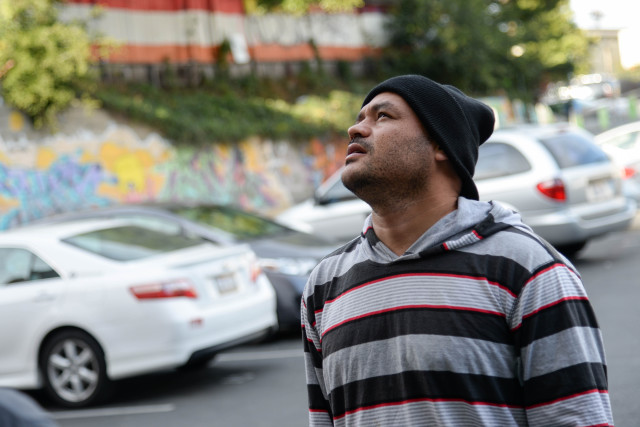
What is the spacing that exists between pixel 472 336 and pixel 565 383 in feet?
0.73

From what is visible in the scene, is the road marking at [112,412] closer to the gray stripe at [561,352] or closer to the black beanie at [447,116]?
the black beanie at [447,116]

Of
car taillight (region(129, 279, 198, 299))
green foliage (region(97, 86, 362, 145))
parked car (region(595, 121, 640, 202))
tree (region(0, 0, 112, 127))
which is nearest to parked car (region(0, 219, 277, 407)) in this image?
car taillight (region(129, 279, 198, 299))

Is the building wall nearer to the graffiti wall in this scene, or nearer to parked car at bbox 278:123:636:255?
the graffiti wall

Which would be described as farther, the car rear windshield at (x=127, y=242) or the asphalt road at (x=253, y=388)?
the car rear windshield at (x=127, y=242)

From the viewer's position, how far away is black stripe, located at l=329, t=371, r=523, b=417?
207cm

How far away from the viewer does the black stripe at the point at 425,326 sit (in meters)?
2.09

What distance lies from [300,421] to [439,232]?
4370 mm

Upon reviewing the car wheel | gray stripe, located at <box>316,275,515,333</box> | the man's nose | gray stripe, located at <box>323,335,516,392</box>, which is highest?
the man's nose

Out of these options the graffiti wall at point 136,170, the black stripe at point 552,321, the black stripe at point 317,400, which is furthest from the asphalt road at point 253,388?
the graffiti wall at point 136,170

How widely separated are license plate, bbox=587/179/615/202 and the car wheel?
648cm

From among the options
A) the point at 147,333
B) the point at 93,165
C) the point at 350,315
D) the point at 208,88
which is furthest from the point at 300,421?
the point at 208,88

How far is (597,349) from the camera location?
2062mm

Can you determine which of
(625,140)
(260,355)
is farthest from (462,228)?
(625,140)

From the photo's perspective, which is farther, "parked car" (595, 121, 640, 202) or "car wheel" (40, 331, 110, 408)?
"parked car" (595, 121, 640, 202)
